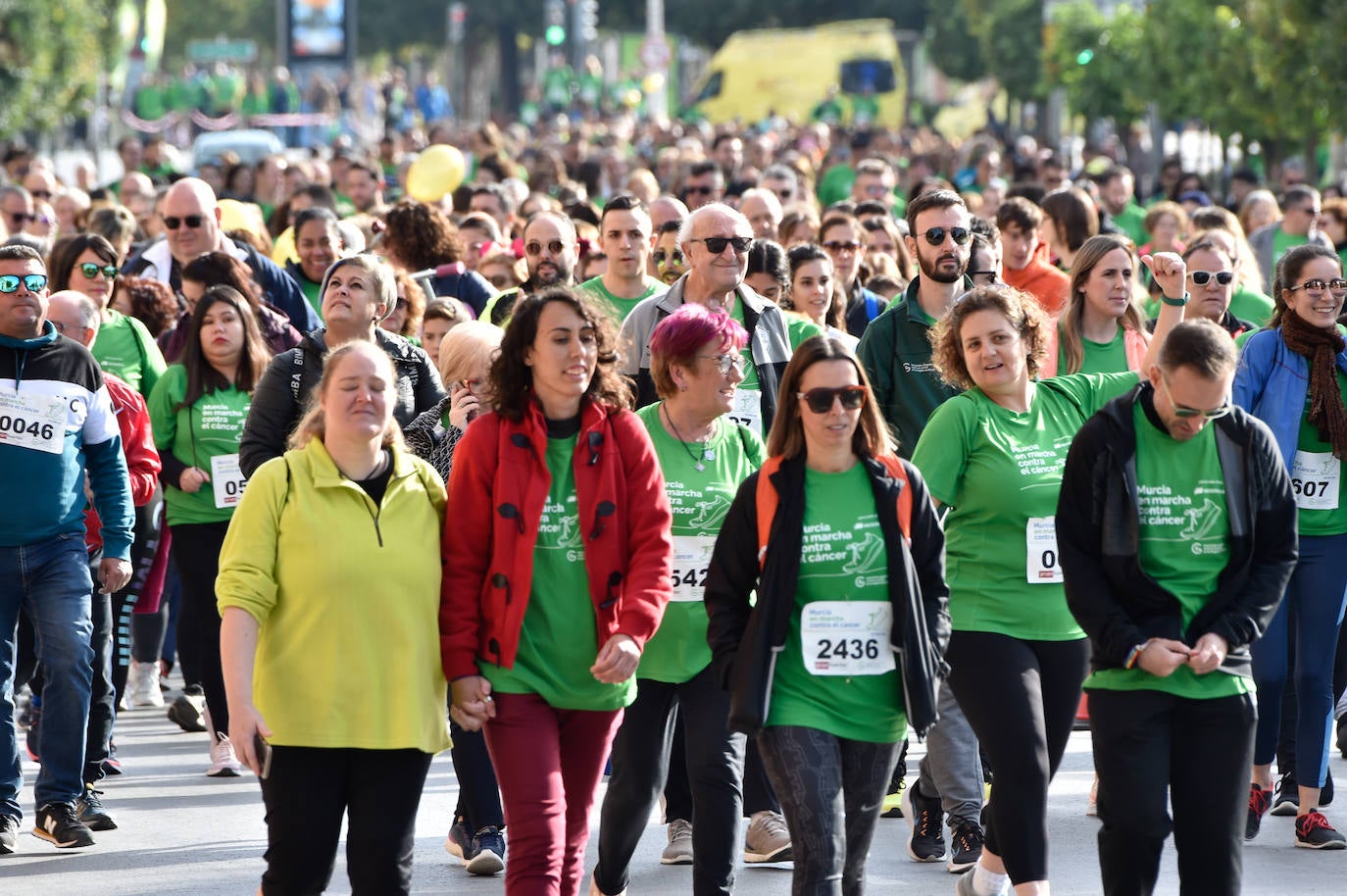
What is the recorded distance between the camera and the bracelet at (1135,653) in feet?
19.1

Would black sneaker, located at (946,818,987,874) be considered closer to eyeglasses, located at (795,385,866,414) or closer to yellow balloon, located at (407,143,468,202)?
eyeglasses, located at (795,385,866,414)

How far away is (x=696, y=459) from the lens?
6.76 m

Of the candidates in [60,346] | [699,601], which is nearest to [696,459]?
[699,601]

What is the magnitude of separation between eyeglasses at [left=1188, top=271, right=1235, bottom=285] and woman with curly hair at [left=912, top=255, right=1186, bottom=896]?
1.89 m

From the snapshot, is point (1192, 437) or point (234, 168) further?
point (234, 168)

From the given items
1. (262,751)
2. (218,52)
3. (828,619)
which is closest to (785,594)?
(828,619)

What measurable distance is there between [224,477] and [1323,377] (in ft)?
→ 13.1

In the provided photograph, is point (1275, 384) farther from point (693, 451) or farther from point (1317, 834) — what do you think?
point (693, 451)

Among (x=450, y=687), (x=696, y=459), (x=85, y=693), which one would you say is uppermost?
(x=696, y=459)

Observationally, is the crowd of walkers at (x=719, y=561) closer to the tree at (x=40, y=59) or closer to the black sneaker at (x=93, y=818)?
the black sneaker at (x=93, y=818)

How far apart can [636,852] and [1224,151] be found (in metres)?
27.4

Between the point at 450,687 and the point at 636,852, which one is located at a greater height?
the point at 450,687

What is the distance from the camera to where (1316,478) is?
7812mm

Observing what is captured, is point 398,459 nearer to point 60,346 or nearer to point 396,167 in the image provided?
point 60,346
